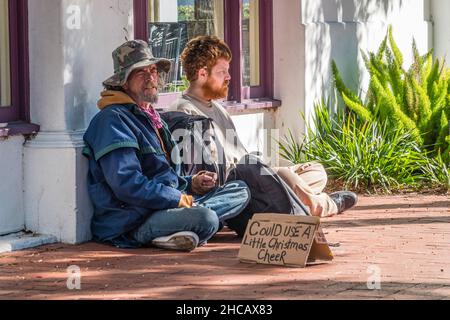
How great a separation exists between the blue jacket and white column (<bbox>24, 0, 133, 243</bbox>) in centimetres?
13

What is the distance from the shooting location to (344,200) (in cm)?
964

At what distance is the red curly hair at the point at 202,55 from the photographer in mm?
8617

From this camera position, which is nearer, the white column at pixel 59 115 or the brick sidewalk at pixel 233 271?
the brick sidewalk at pixel 233 271

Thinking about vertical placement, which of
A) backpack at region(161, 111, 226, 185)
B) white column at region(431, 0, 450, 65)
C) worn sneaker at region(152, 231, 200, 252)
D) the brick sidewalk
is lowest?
the brick sidewalk

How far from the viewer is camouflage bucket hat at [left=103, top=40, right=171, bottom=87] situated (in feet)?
26.4

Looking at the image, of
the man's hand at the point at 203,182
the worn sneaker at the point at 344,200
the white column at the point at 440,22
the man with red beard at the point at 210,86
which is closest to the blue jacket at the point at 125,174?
the man's hand at the point at 203,182

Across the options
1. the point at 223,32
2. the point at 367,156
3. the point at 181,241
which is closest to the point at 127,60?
the point at 181,241

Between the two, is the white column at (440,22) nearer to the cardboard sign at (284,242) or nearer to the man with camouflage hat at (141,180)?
the man with camouflage hat at (141,180)

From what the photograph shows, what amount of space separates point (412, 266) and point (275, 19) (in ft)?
14.6

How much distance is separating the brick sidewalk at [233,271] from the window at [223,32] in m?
1.80

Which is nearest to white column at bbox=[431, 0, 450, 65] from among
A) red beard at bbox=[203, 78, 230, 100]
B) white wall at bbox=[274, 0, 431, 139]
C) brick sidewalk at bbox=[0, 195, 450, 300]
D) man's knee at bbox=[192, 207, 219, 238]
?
white wall at bbox=[274, 0, 431, 139]

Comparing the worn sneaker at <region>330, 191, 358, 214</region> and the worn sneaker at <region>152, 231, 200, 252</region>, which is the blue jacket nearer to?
the worn sneaker at <region>152, 231, 200, 252</region>

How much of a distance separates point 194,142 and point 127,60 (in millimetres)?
740

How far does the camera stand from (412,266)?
7289 mm
